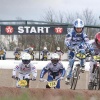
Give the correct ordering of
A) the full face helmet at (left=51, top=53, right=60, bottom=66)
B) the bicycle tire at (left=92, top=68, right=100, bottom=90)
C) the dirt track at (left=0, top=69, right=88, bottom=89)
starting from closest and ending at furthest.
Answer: the bicycle tire at (left=92, top=68, right=100, bottom=90), the full face helmet at (left=51, top=53, right=60, bottom=66), the dirt track at (left=0, top=69, right=88, bottom=89)

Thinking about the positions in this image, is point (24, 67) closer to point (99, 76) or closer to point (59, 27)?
point (99, 76)

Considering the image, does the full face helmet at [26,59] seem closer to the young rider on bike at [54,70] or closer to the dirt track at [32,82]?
the young rider on bike at [54,70]

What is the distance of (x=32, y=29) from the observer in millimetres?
38812

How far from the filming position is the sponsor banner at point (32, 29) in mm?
37812

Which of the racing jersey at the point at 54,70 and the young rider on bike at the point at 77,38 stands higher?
the young rider on bike at the point at 77,38

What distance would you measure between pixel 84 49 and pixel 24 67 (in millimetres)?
2063

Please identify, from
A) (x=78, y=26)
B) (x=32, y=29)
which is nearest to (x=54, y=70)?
(x=78, y=26)

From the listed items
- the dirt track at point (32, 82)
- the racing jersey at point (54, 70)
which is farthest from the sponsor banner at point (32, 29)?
the racing jersey at point (54, 70)

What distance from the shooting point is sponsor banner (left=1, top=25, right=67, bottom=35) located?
37812 mm

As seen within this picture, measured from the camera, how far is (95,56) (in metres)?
10.5

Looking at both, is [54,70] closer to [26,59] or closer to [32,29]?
[26,59]

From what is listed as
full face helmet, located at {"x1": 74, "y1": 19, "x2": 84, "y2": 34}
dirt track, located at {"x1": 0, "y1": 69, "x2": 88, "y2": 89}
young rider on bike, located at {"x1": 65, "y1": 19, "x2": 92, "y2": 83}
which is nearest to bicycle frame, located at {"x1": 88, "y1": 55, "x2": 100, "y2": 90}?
young rider on bike, located at {"x1": 65, "y1": 19, "x2": 92, "y2": 83}

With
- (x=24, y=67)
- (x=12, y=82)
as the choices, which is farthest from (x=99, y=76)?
(x=12, y=82)

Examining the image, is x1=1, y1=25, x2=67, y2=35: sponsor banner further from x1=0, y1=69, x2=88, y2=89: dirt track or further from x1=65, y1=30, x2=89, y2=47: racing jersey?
x1=65, y1=30, x2=89, y2=47: racing jersey
